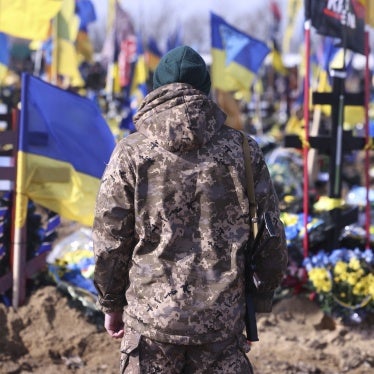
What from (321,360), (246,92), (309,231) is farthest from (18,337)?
(246,92)

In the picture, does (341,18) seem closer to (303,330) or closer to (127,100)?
(303,330)

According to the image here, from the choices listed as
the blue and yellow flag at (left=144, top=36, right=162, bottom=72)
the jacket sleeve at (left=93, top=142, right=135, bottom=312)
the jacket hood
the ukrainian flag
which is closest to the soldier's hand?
the jacket sleeve at (left=93, top=142, right=135, bottom=312)

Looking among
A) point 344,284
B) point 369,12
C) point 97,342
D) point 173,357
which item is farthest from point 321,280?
point 173,357

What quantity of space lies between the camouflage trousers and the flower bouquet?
2.92 meters

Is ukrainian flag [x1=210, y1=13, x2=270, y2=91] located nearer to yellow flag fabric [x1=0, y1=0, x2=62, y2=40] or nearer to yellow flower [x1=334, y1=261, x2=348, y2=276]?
yellow flag fabric [x1=0, y1=0, x2=62, y2=40]

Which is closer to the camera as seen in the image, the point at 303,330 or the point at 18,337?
the point at 18,337

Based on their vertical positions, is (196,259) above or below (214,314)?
above

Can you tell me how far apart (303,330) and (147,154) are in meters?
3.31

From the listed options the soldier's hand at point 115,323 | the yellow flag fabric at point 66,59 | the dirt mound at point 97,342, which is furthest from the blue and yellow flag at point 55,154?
the yellow flag fabric at point 66,59

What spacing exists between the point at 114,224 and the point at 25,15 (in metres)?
3.90

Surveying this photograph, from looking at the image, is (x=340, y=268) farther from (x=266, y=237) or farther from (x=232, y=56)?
(x=232, y=56)

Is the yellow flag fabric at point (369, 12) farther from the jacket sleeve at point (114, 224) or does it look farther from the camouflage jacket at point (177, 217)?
the jacket sleeve at point (114, 224)

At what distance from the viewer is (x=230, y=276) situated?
8.65 feet

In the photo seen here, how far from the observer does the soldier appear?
2.60m
